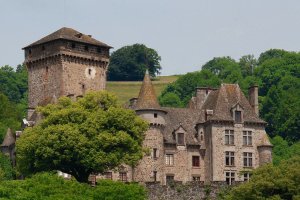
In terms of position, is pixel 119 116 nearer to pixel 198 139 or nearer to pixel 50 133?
pixel 50 133

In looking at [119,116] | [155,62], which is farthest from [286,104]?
[119,116]

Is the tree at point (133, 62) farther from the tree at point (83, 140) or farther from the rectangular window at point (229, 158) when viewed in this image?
the tree at point (83, 140)

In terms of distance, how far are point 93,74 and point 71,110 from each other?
1679 cm

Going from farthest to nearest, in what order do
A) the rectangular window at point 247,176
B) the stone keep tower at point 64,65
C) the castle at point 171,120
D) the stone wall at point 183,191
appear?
1. the stone keep tower at point 64,65
2. the rectangular window at point 247,176
3. the castle at point 171,120
4. the stone wall at point 183,191

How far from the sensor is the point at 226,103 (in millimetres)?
95062

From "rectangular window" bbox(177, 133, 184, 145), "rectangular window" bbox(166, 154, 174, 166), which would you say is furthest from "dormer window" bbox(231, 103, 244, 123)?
"rectangular window" bbox(166, 154, 174, 166)

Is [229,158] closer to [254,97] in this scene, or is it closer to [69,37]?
[254,97]

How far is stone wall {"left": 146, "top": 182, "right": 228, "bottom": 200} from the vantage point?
77.2 meters

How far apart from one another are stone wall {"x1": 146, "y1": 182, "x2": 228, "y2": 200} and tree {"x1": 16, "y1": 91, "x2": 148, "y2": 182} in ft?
14.5

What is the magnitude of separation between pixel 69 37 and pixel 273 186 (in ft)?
108

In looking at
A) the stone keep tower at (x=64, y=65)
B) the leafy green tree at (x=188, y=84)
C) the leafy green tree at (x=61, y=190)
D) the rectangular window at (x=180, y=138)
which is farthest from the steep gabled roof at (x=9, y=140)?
the leafy green tree at (x=188, y=84)

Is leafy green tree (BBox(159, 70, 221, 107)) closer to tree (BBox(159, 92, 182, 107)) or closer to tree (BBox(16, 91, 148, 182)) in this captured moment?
tree (BBox(159, 92, 182, 107))

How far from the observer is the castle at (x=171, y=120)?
297ft

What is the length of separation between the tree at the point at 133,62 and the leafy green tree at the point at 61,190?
113 metres
